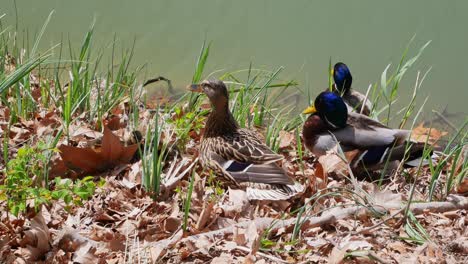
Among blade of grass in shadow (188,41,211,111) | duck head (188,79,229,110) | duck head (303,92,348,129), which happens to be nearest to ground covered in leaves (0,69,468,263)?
duck head (188,79,229,110)

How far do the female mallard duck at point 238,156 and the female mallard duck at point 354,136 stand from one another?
1.48 feet

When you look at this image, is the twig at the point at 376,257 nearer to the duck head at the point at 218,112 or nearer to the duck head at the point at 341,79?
the duck head at the point at 218,112

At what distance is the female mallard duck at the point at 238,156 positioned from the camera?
3707 mm

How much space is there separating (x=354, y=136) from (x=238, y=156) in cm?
85

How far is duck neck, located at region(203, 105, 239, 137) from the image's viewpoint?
167 inches

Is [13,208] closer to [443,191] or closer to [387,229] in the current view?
[387,229]

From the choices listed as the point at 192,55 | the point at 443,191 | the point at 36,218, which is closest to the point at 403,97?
the point at 192,55

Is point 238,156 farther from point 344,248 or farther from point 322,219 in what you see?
point 344,248

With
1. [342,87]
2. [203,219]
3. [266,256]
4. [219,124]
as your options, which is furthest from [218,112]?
[342,87]

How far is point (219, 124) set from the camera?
4246 mm

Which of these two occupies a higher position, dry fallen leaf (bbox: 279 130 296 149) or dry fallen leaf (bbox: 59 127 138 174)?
dry fallen leaf (bbox: 59 127 138 174)

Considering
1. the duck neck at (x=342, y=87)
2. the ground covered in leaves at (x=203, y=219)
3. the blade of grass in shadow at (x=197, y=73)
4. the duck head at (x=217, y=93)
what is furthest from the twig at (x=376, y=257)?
the duck neck at (x=342, y=87)

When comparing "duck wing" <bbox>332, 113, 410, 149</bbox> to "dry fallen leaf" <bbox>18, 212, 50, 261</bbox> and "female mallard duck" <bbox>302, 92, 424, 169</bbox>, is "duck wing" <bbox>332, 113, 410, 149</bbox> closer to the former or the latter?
"female mallard duck" <bbox>302, 92, 424, 169</bbox>

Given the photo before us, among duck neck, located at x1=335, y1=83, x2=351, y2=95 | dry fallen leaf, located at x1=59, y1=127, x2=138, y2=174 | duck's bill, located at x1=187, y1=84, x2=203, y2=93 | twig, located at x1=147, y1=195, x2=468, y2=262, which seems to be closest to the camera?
twig, located at x1=147, y1=195, x2=468, y2=262
